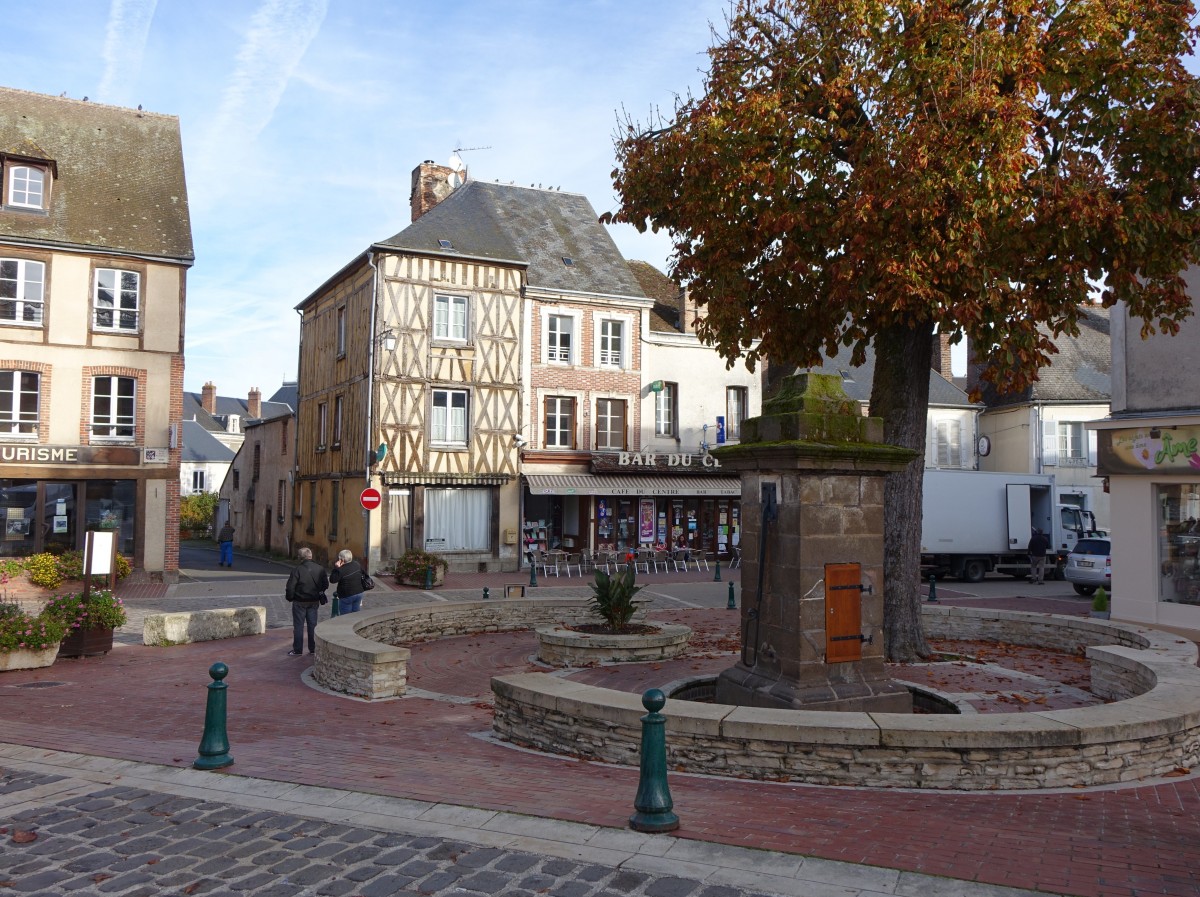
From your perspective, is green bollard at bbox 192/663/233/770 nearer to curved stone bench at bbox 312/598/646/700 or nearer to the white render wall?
curved stone bench at bbox 312/598/646/700

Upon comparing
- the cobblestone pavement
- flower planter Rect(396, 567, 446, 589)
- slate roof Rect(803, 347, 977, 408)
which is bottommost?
flower planter Rect(396, 567, 446, 589)

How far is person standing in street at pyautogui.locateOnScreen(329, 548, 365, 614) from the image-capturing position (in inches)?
543

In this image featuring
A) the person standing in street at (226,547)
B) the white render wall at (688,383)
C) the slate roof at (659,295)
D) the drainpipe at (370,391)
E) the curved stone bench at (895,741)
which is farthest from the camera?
the slate roof at (659,295)

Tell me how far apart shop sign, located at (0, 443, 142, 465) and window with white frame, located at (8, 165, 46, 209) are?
5.95 m

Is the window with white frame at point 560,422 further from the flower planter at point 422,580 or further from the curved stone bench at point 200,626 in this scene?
the curved stone bench at point 200,626

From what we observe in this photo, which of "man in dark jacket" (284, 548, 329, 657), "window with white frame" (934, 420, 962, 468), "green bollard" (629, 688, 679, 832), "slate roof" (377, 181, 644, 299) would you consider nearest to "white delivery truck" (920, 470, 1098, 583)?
"window with white frame" (934, 420, 962, 468)

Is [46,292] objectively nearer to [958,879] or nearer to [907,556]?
[907,556]

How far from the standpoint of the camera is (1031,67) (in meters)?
9.62

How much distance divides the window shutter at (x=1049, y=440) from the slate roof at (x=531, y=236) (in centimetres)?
1695

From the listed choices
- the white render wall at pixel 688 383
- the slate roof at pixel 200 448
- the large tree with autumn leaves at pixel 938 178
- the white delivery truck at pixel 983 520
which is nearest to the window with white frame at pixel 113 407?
the white render wall at pixel 688 383

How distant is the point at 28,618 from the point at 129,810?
23.7 feet

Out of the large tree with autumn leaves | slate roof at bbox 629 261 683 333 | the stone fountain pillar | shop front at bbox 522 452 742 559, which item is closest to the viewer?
the stone fountain pillar

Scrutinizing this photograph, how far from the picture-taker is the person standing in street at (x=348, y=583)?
45.3 ft

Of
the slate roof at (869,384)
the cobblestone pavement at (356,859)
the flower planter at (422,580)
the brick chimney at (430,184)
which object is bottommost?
the flower planter at (422,580)
